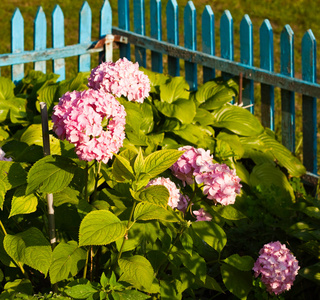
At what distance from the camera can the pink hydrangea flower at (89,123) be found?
2.14m

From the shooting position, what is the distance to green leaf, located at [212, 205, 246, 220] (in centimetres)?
255

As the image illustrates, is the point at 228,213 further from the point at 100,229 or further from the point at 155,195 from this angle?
the point at 100,229

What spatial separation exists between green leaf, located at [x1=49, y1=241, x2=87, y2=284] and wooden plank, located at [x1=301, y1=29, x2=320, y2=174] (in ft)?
8.37

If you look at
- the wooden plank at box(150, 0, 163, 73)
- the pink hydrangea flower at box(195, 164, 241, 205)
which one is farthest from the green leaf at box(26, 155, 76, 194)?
the wooden plank at box(150, 0, 163, 73)

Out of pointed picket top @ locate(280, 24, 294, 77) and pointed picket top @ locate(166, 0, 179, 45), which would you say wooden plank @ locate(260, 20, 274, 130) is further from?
pointed picket top @ locate(166, 0, 179, 45)

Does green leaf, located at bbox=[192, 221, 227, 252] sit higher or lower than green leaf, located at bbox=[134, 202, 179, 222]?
lower

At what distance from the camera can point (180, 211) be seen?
2645 mm

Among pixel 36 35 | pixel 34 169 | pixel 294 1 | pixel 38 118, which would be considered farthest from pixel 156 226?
pixel 294 1

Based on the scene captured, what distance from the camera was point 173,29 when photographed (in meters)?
5.32

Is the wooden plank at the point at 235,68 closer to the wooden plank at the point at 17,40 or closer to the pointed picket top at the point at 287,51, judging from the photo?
the pointed picket top at the point at 287,51

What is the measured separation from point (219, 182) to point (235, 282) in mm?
678

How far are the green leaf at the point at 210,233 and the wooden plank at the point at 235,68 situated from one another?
6.77ft

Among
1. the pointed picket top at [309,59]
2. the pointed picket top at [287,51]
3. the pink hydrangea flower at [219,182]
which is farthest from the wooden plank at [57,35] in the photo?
the pink hydrangea flower at [219,182]

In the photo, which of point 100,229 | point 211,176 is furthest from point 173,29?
point 100,229
